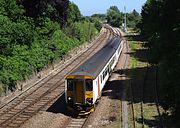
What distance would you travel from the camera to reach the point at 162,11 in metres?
30.4

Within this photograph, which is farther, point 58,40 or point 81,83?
point 58,40

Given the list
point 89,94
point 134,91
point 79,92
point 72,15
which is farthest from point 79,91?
point 72,15

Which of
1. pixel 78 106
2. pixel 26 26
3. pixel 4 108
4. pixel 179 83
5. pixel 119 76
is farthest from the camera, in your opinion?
pixel 26 26

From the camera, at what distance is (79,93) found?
25938mm

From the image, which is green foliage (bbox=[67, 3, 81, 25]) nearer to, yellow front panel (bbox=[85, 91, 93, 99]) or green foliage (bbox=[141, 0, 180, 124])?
green foliage (bbox=[141, 0, 180, 124])

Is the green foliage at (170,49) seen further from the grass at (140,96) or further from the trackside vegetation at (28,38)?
the trackside vegetation at (28,38)

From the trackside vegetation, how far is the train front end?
772 centimetres

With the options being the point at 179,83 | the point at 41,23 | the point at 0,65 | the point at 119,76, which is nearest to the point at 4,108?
the point at 0,65

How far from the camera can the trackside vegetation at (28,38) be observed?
3528 cm

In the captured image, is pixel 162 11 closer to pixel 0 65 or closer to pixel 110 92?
pixel 110 92

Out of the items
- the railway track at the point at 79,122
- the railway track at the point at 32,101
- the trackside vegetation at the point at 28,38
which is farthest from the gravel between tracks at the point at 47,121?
the trackside vegetation at the point at 28,38

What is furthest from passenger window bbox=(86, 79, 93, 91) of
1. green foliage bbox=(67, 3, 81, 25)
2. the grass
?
green foliage bbox=(67, 3, 81, 25)

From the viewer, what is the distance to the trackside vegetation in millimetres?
35281

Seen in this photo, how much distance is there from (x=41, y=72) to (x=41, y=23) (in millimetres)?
11248
